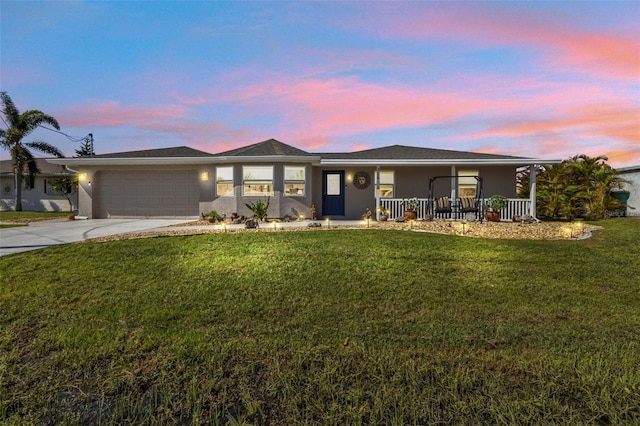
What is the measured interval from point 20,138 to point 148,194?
581 inches

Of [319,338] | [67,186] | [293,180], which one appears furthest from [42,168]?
[319,338]

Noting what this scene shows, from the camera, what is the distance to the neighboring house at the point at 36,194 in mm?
23547

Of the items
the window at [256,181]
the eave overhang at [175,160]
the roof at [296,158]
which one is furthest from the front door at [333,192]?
the window at [256,181]

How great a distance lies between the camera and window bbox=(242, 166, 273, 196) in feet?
47.1

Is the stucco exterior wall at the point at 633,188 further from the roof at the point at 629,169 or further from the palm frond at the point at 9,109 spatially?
the palm frond at the point at 9,109

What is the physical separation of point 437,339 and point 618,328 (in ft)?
7.13

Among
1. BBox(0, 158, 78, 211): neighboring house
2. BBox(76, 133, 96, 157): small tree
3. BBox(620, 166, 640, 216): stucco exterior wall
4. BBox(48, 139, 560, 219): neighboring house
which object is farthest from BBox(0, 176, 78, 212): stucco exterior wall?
BBox(620, 166, 640, 216): stucco exterior wall

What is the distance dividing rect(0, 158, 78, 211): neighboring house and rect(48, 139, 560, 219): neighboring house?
926 cm

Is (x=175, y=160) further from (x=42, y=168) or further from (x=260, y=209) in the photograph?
(x=42, y=168)

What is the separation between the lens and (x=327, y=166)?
49.4 ft

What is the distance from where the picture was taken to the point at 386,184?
15102 millimetres

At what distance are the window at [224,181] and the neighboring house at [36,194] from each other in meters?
15.1

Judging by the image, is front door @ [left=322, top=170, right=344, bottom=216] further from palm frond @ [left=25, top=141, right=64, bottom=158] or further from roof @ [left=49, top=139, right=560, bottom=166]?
palm frond @ [left=25, top=141, right=64, bottom=158]

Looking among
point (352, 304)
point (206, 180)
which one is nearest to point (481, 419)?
point (352, 304)
